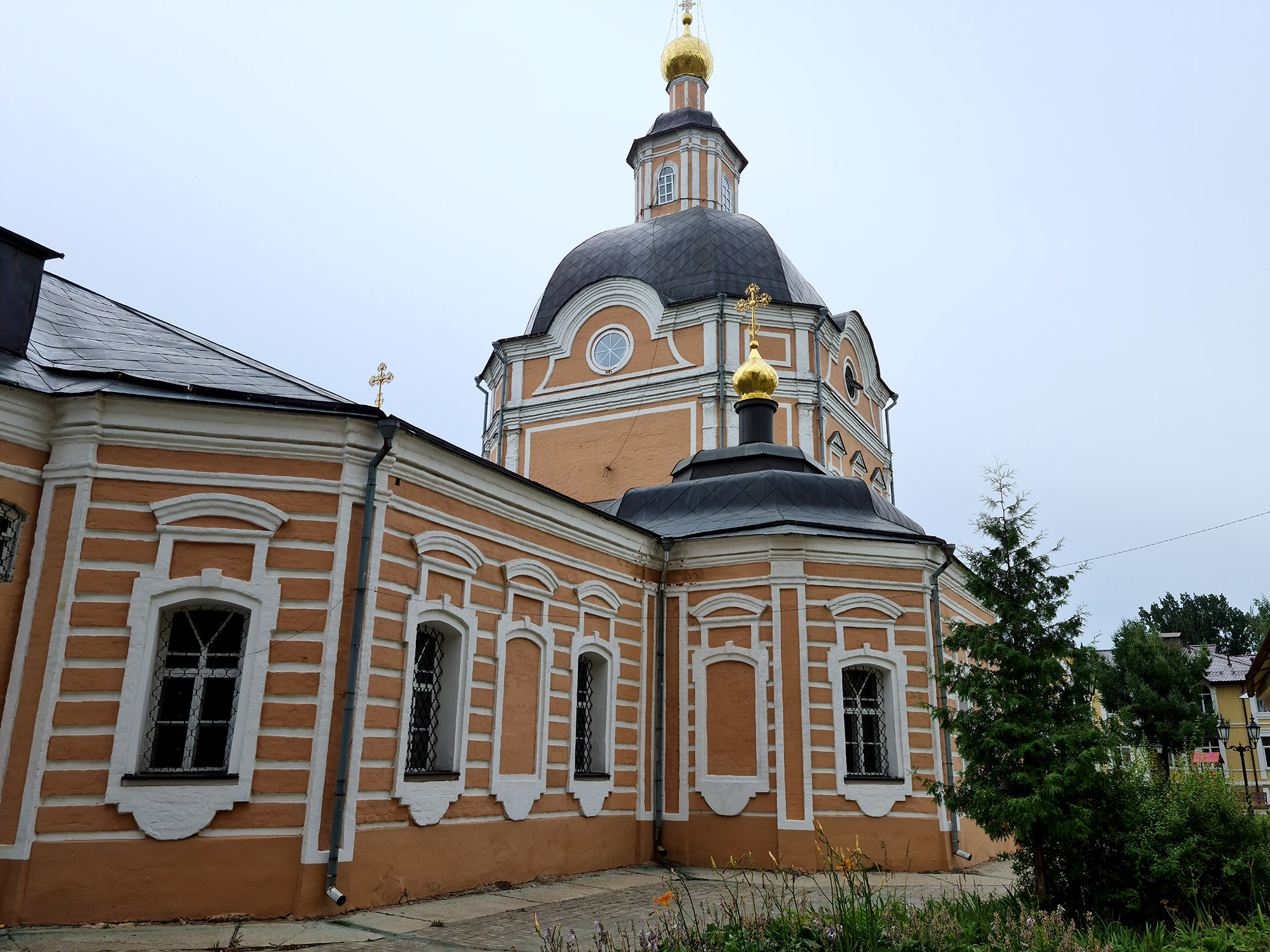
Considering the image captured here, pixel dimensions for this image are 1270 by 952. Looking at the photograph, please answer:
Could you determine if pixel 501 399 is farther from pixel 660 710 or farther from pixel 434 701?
pixel 434 701

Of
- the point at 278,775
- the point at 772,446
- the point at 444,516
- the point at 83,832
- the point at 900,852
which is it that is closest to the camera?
the point at 83,832

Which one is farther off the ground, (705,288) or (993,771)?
(705,288)

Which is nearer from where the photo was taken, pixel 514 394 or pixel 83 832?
pixel 83 832

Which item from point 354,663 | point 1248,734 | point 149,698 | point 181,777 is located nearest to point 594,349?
point 354,663

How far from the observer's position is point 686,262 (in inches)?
816

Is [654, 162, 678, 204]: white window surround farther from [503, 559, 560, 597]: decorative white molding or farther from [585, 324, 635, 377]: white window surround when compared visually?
[503, 559, 560, 597]: decorative white molding

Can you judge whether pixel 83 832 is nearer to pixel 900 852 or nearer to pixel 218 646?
pixel 218 646

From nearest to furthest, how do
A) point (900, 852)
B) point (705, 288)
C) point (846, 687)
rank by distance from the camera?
point (900, 852) → point (846, 687) → point (705, 288)

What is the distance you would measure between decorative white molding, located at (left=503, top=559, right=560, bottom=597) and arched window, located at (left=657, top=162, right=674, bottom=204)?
15.7m

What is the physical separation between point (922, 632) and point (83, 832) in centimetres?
991

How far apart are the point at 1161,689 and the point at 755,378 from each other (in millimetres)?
20022

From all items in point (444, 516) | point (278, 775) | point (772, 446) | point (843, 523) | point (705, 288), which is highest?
point (705, 288)

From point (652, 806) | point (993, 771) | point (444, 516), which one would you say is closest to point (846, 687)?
point (652, 806)

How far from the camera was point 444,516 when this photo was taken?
1023 centimetres
